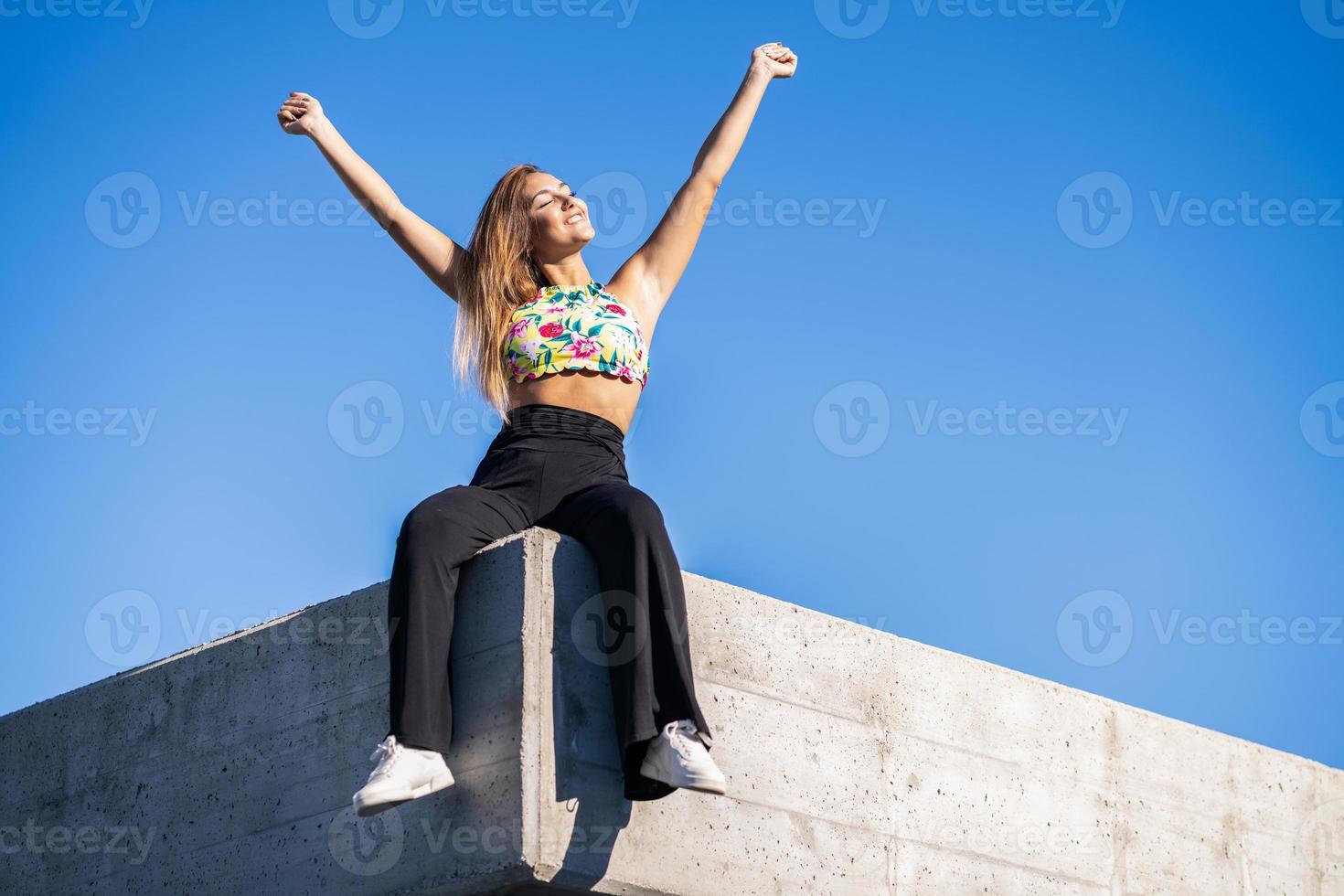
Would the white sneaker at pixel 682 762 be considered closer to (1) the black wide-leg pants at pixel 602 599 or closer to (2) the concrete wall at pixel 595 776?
(1) the black wide-leg pants at pixel 602 599

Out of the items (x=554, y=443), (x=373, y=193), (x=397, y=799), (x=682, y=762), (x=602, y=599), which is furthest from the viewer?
(x=373, y=193)

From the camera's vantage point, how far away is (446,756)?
11.7 ft

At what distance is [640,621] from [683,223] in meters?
1.57

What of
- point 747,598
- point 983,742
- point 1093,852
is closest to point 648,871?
point 747,598

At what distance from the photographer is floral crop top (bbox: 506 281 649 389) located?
13.8ft

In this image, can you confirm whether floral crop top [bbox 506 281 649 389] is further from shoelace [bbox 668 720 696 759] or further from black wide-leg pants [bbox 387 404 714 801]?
shoelace [bbox 668 720 696 759]

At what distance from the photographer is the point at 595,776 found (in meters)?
3.56

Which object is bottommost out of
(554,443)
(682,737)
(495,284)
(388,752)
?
(388,752)

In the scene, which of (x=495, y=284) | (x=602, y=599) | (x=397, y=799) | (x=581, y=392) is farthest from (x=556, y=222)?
(x=397, y=799)

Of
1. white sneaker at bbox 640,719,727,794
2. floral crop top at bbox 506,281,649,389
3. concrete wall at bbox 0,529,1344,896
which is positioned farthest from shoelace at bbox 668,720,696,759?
floral crop top at bbox 506,281,649,389

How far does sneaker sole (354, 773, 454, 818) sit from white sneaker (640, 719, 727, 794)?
0.45 meters

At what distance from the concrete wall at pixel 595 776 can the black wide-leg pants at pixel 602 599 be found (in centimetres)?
9

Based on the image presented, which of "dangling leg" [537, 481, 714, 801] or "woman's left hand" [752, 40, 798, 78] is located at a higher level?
"woman's left hand" [752, 40, 798, 78]

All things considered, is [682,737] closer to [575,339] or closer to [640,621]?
[640,621]
